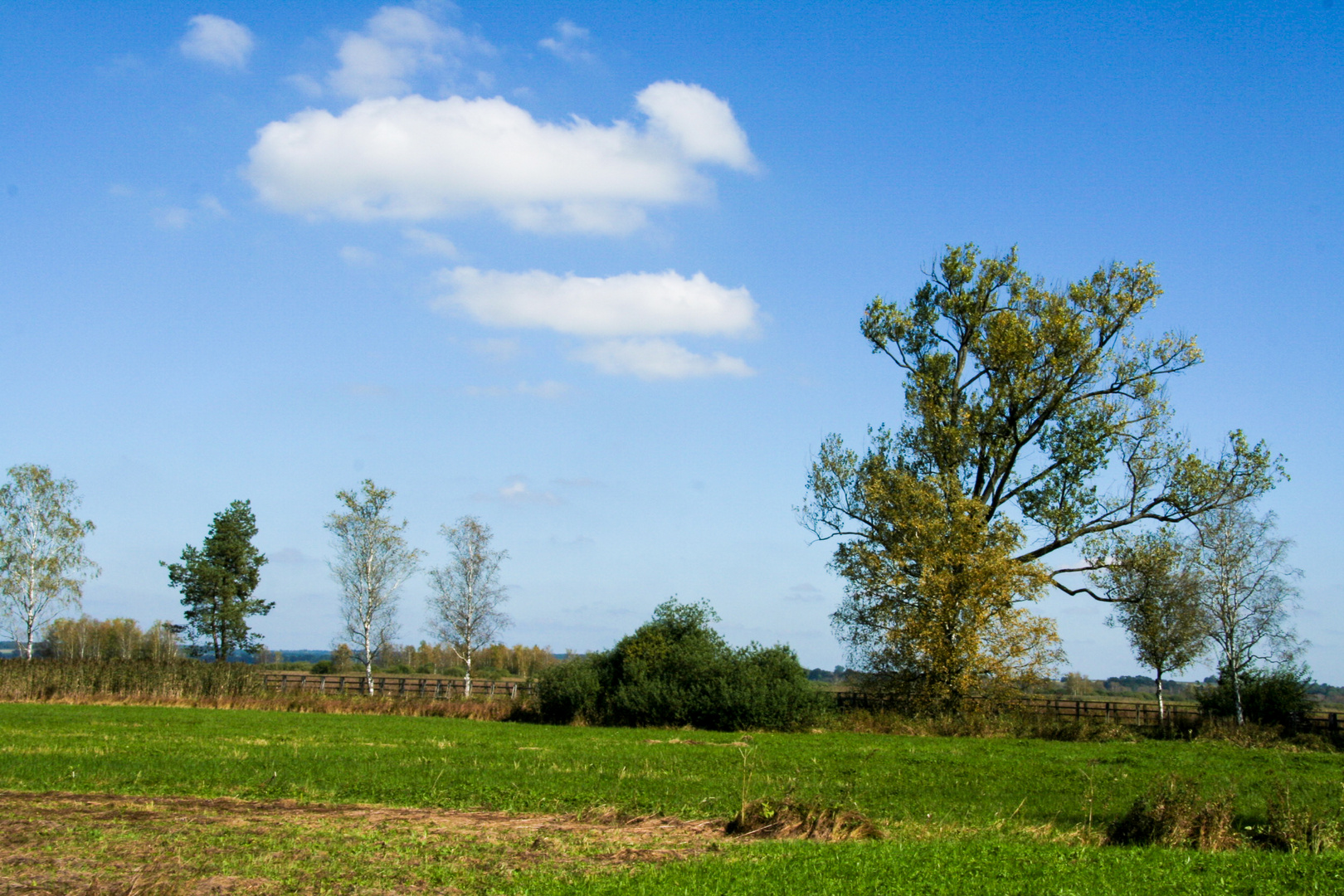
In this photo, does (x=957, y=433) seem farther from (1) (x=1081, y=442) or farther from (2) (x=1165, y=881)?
(2) (x=1165, y=881)

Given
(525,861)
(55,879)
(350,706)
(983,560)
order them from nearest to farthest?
1. (55,879)
2. (525,861)
3. (983,560)
4. (350,706)

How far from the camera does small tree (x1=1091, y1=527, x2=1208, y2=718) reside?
3531 centimetres

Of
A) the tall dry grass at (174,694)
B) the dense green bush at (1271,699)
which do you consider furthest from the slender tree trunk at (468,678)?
the dense green bush at (1271,699)

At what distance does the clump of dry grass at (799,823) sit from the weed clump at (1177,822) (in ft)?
10.9

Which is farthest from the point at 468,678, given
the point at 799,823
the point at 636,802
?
the point at 799,823

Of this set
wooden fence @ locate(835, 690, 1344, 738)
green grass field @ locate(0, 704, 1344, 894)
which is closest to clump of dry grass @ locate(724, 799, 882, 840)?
green grass field @ locate(0, 704, 1344, 894)

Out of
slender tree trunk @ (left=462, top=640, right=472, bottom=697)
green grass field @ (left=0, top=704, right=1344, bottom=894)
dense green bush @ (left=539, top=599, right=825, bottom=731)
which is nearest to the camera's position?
green grass field @ (left=0, top=704, right=1344, bottom=894)

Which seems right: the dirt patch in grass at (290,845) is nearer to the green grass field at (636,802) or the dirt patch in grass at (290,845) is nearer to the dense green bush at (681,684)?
the green grass field at (636,802)

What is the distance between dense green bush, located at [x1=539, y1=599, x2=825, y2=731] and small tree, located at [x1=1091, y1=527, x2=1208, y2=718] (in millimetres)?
12647

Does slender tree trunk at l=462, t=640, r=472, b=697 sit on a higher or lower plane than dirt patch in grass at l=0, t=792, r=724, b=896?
lower

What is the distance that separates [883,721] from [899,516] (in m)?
7.53

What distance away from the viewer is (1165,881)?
9.14 meters

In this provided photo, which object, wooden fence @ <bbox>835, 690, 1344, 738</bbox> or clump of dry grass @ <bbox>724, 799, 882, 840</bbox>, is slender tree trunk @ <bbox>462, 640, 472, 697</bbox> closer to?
wooden fence @ <bbox>835, 690, 1344, 738</bbox>

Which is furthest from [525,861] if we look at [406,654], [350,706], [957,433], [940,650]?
[406,654]
